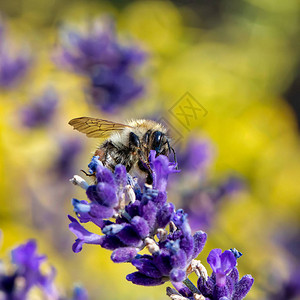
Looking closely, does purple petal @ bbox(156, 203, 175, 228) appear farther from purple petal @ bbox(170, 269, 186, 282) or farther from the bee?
the bee

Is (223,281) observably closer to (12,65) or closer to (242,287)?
(242,287)

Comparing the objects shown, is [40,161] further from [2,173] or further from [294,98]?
[294,98]

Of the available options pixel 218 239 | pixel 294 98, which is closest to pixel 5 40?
pixel 218 239

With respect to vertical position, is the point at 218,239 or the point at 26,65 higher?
the point at 26,65

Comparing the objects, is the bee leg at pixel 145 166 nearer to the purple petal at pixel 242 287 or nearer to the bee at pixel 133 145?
the bee at pixel 133 145

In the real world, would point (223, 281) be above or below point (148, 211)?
below

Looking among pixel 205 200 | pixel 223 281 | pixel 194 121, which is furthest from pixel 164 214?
pixel 194 121

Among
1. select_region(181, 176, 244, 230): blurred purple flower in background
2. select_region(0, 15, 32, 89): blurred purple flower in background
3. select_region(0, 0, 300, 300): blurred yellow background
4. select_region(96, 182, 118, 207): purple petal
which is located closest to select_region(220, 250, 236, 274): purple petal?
select_region(96, 182, 118, 207): purple petal
